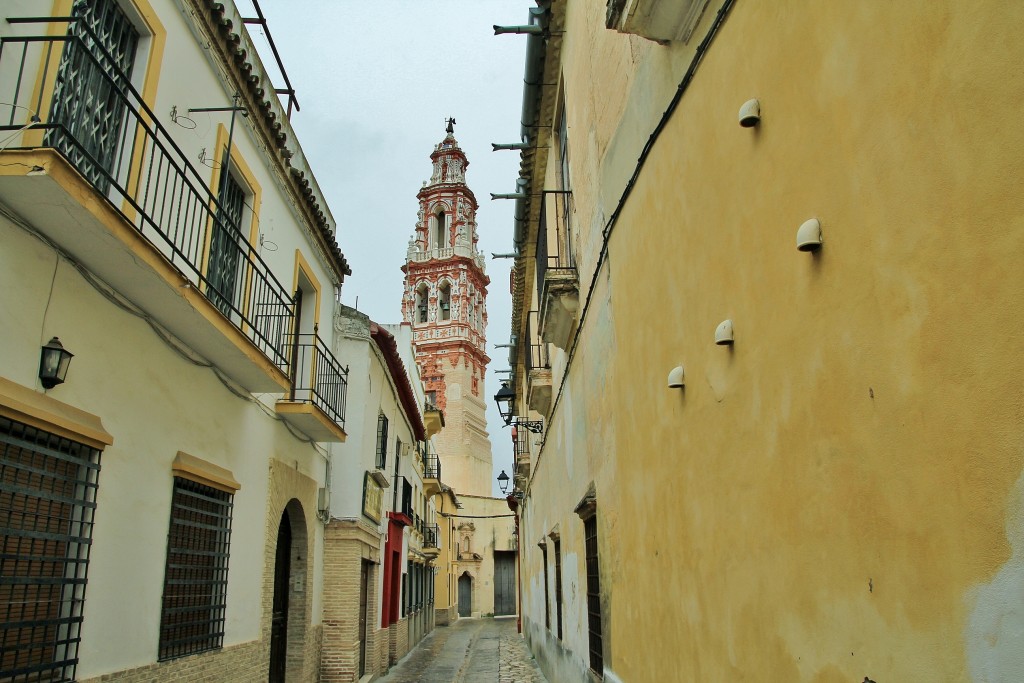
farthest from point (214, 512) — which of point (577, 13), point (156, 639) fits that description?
point (577, 13)

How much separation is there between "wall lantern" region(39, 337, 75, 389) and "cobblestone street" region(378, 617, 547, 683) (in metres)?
9.60

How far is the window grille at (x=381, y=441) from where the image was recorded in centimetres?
1381

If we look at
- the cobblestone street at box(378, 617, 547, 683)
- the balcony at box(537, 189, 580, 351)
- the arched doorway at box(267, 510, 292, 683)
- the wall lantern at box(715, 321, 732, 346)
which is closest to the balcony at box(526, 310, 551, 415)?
the balcony at box(537, 189, 580, 351)

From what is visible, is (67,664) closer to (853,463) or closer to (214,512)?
(214,512)

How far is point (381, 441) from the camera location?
14.2 metres

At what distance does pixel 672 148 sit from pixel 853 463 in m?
2.19

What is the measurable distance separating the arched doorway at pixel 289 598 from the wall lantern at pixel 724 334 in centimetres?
765

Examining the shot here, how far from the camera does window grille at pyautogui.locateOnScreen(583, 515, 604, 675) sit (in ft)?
21.4

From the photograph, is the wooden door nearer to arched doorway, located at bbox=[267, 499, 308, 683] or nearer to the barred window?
arched doorway, located at bbox=[267, 499, 308, 683]

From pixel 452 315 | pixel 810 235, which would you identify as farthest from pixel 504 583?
pixel 810 235

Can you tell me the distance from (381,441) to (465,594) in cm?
2531

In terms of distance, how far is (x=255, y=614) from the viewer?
7570 mm

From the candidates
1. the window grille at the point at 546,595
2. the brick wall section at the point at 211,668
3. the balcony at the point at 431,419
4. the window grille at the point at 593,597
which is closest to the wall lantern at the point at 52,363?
the brick wall section at the point at 211,668

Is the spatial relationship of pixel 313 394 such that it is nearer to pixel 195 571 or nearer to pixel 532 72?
pixel 195 571
